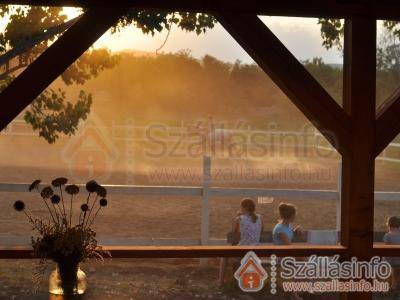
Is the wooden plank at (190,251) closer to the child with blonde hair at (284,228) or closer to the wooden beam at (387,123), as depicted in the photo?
the wooden beam at (387,123)

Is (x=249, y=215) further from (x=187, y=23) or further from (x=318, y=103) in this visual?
(x=318, y=103)

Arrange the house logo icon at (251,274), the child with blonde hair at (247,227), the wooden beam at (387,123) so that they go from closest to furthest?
1. the wooden beam at (387,123)
2. the house logo icon at (251,274)
3. the child with blonde hair at (247,227)

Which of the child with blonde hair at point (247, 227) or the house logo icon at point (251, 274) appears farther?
the child with blonde hair at point (247, 227)

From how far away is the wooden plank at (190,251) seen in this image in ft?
8.46

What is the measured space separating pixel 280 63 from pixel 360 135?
51 cm

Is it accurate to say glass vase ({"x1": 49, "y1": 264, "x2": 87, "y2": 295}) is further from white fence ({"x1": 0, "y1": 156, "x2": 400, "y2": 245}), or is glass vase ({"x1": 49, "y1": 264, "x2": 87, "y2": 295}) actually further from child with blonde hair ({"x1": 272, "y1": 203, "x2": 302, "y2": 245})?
white fence ({"x1": 0, "y1": 156, "x2": 400, "y2": 245})

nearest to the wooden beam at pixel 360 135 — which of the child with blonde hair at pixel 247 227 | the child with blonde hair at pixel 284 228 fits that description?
the child with blonde hair at pixel 284 228

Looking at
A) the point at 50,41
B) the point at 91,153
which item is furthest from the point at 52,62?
the point at 91,153

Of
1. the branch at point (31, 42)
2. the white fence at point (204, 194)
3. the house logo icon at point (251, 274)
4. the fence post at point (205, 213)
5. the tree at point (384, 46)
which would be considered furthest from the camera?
the fence post at point (205, 213)

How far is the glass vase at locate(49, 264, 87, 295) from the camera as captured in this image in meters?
2.29

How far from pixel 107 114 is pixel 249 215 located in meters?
10.0

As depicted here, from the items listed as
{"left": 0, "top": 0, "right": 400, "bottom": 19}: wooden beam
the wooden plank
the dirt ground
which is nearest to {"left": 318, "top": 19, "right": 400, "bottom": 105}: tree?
{"left": 0, "top": 0, "right": 400, "bottom": 19}: wooden beam

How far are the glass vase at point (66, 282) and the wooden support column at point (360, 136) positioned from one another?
1291 millimetres

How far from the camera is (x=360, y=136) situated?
273 centimetres
